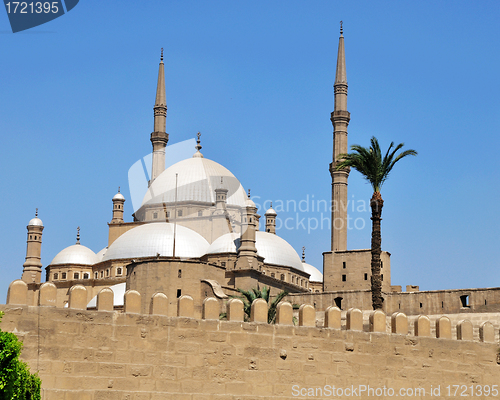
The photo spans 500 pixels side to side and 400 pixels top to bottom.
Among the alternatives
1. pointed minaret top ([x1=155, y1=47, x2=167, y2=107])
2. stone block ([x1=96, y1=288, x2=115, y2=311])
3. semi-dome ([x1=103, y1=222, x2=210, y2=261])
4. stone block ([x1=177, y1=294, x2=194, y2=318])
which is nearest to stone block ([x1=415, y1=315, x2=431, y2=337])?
stone block ([x1=177, y1=294, x2=194, y2=318])

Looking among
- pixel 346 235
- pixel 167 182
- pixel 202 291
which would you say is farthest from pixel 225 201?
pixel 202 291

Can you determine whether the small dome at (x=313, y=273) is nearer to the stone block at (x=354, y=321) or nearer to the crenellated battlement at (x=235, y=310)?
the crenellated battlement at (x=235, y=310)

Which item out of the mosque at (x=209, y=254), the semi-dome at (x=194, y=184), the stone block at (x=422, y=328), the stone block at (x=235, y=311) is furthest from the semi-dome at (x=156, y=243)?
the stone block at (x=235, y=311)

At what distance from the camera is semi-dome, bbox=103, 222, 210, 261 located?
131 feet

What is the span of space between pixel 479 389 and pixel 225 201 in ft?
104

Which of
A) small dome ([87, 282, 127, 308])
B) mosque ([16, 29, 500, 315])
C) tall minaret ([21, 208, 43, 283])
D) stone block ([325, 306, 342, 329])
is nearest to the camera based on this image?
stone block ([325, 306, 342, 329])

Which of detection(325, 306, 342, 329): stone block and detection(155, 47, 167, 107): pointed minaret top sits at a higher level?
detection(155, 47, 167, 107): pointed minaret top

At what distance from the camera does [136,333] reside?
11.7 meters

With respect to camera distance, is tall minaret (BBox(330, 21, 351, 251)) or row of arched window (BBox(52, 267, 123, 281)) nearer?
tall minaret (BBox(330, 21, 351, 251))

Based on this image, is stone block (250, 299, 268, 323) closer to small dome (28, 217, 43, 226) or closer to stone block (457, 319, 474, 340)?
stone block (457, 319, 474, 340)

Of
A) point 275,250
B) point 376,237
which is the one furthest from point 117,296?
point 376,237

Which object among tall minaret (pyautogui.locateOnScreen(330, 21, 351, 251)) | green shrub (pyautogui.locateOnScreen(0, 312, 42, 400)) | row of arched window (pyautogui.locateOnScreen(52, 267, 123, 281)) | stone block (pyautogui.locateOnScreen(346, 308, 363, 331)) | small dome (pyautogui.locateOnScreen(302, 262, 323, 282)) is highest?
tall minaret (pyautogui.locateOnScreen(330, 21, 351, 251))

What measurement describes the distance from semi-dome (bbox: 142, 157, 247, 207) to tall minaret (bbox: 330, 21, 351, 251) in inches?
427

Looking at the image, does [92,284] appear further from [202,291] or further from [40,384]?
Result: [40,384]
